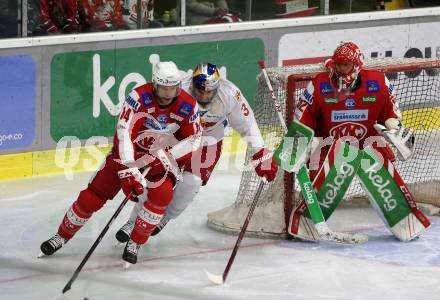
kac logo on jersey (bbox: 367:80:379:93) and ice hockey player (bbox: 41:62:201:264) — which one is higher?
kac logo on jersey (bbox: 367:80:379:93)

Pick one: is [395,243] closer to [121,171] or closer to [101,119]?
[121,171]

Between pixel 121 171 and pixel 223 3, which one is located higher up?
pixel 223 3

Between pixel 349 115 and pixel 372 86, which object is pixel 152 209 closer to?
pixel 349 115

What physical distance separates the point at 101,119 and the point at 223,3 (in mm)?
1533

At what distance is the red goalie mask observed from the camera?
7266 millimetres

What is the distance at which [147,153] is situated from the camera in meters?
7.05

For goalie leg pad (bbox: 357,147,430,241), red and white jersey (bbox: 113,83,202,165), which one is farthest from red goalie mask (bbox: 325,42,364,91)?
red and white jersey (bbox: 113,83,202,165)

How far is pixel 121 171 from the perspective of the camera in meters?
6.73

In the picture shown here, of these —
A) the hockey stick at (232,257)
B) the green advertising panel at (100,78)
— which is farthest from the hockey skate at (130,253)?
the green advertising panel at (100,78)

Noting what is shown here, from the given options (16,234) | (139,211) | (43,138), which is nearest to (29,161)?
(43,138)

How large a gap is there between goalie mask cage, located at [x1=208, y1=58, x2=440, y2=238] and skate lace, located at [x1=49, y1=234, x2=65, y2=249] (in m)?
1.10

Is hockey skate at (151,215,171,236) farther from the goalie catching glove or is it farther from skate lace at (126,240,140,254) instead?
the goalie catching glove

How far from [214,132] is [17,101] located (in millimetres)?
1912

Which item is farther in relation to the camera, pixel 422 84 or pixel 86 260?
pixel 422 84
